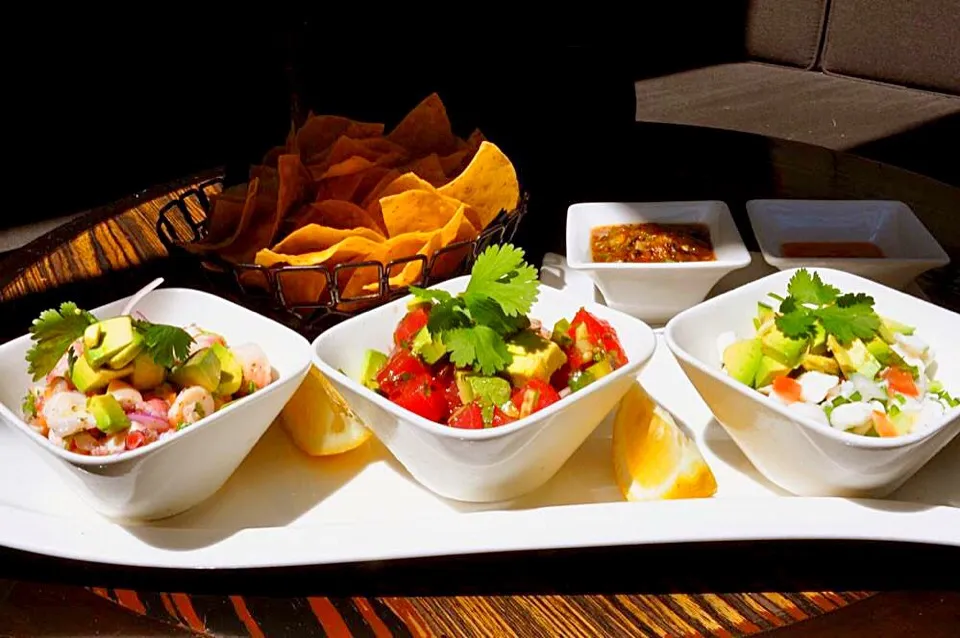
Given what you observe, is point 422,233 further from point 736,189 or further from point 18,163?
point 18,163

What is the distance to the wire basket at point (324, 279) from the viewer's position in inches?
65.6

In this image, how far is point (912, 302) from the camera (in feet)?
5.04

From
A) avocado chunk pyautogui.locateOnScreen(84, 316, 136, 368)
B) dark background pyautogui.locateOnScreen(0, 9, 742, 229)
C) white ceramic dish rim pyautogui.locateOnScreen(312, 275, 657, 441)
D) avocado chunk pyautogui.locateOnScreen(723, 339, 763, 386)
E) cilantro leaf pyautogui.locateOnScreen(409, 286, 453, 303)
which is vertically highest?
avocado chunk pyautogui.locateOnScreen(84, 316, 136, 368)

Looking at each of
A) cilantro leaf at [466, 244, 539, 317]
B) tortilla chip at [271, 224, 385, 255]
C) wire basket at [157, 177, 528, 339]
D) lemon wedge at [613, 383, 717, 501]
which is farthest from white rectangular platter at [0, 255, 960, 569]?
tortilla chip at [271, 224, 385, 255]

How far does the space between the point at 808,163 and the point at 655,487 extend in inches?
62.6

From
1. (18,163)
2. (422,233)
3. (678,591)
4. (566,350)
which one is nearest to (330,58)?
(18,163)

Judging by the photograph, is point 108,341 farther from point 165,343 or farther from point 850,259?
point 850,259

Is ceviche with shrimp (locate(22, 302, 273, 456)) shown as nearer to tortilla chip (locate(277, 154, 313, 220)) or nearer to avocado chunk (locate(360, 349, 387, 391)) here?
avocado chunk (locate(360, 349, 387, 391))

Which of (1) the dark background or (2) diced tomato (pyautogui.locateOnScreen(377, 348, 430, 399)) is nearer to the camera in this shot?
(2) diced tomato (pyautogui.locateOnScreen(377, 348, 430, 399))

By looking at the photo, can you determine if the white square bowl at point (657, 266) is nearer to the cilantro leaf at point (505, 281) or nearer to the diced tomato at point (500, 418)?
the cilantro leaf at point (505, 281)

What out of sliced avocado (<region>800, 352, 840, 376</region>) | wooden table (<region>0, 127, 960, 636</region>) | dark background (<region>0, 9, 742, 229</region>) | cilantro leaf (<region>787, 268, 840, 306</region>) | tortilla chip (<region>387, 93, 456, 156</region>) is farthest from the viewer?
dark background (<region>0, 9, 742, 229</region>)

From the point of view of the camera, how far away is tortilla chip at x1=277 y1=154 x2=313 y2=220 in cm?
183

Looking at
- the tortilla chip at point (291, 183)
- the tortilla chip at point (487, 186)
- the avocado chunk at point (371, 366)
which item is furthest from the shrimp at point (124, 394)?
the tortilla chip at point (487, 186)

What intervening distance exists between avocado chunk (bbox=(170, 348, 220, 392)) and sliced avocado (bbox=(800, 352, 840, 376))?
2.84ft
